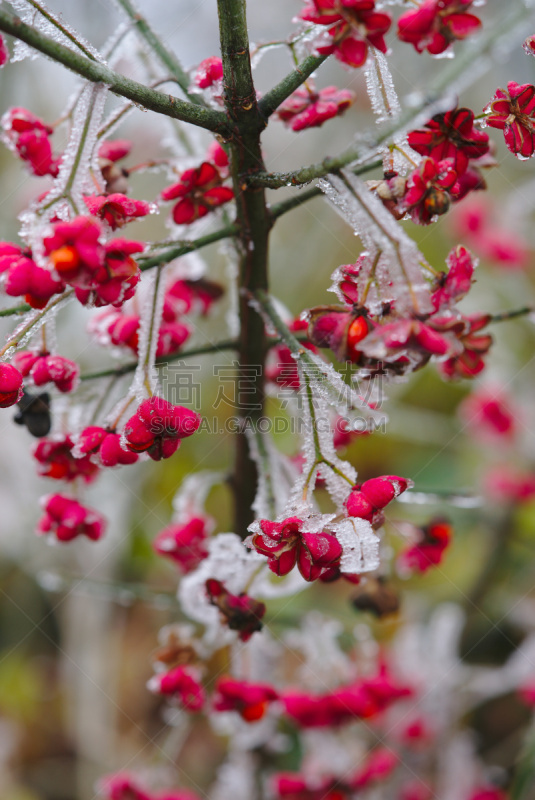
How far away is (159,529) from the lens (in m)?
2.11

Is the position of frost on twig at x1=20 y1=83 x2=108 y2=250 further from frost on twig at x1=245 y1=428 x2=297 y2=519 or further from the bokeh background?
the bokeh background

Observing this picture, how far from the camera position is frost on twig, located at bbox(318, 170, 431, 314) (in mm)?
569

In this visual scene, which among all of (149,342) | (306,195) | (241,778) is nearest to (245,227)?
(306,195)

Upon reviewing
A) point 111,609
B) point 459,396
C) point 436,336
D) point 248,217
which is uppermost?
point 248,217

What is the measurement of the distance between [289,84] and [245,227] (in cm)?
17

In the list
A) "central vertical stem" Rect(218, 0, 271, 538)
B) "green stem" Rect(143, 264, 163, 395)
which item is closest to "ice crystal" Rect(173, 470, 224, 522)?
"central vertical stem" Rect(218, 0, 271, 538)

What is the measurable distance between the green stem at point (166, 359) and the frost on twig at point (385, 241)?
12.5 inches

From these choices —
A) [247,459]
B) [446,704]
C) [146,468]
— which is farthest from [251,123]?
[146,468]

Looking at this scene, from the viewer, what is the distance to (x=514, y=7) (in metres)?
0.51

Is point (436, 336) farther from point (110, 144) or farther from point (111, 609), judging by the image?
point (111, 609)

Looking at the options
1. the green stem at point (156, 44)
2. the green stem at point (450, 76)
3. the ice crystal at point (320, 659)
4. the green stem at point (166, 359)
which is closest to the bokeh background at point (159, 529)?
the ice crystal at point (320, 659)

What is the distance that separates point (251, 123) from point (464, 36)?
0.22m

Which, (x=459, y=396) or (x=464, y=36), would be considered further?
(x=459, y=396)

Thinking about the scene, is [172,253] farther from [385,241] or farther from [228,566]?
[228,566]
